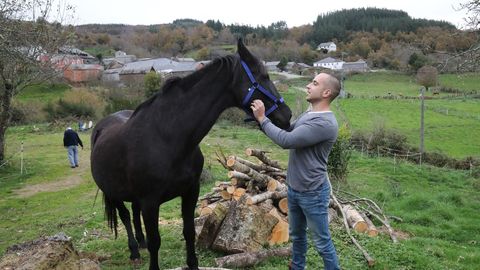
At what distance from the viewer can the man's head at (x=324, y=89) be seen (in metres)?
3.50

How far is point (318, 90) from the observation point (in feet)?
11.6

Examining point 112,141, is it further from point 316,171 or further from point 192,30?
point 192,30

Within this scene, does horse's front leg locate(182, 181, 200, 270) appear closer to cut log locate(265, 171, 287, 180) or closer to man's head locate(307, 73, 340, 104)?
man's head locate(307, 73, 340, 104)

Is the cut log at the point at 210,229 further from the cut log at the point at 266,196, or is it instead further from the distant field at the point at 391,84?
the distant field at the point at 391,84

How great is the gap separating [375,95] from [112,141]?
172 feet

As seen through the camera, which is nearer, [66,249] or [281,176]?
[66,249]

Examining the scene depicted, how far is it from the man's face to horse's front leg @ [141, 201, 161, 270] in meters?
1.95

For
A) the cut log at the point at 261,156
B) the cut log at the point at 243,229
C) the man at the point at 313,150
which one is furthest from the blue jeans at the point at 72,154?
the man at the point at 313,150

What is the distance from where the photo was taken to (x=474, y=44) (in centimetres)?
1225

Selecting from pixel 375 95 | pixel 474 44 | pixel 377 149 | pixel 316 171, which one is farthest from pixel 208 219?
pixel 375 95

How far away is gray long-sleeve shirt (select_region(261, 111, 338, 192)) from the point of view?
11.2ft

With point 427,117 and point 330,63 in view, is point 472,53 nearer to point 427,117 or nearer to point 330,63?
point 427,117

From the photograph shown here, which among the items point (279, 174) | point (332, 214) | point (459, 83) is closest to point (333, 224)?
point (332, 214)

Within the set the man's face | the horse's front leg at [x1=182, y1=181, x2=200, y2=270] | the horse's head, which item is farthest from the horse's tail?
the man's face
